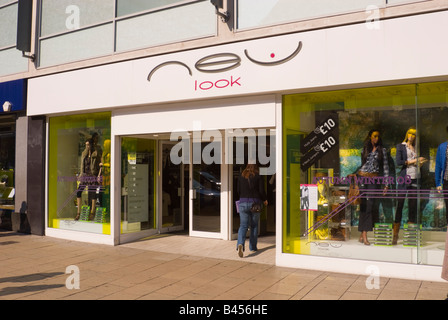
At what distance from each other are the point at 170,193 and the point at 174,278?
4496 mm

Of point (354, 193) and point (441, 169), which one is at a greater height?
point (441, 169)

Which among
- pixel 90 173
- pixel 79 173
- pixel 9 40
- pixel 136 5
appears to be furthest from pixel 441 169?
pixel 9 40

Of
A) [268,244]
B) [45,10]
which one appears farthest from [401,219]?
[45,10]

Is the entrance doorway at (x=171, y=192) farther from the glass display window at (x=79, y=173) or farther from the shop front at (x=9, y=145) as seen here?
the shop front at (x=9, y=145)

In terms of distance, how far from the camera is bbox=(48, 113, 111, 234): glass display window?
31.5 ft

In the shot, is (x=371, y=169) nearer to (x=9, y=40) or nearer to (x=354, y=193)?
(x=354, y=193)

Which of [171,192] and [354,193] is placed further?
[171,192]

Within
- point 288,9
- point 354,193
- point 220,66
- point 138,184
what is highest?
point 288,9

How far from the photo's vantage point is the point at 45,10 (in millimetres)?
10586

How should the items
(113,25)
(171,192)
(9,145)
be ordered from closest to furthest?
(113,25) < (171,192) < (9,145)

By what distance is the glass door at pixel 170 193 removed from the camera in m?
10.5

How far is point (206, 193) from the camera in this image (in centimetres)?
999

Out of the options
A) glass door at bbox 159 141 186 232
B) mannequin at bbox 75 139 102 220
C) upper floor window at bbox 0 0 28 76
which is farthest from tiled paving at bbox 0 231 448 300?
upper floor window at bbox 0 0 28 76
